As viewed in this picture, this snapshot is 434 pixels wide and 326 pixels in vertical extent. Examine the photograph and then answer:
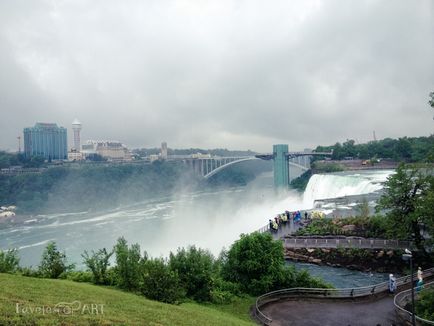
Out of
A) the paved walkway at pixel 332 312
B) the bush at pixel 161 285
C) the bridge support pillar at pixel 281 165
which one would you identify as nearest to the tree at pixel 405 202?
the paved walkway at pixel 332 312

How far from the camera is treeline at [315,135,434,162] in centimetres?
4129

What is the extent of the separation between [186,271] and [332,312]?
3.49m

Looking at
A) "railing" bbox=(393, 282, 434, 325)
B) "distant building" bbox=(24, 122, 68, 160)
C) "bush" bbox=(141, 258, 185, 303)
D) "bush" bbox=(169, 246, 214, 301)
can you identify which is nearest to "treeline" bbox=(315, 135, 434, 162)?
"railing" bbox=(393, 282, 434, 325)

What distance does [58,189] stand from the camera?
4931cm

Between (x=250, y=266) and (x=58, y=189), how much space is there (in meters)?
45.3

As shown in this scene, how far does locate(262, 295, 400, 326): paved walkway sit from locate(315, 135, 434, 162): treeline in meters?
35.6

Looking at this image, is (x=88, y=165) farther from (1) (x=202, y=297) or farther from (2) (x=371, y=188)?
(1) (x=202, y=297)

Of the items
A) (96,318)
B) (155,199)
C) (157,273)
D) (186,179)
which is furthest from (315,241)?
(186,179)

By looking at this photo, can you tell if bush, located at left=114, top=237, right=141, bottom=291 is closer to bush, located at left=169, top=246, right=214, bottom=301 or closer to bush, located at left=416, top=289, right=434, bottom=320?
bush, located at left=169, top=246, right=214, bottom=301

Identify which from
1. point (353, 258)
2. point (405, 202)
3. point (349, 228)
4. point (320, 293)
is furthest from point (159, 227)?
point (320, 293)

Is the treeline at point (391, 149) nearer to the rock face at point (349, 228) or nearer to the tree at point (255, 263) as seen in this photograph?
the rock face at point (349, 228)

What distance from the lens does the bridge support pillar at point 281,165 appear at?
49.0 m

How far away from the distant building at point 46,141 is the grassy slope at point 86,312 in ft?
249

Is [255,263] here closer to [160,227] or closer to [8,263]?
[8,263]
